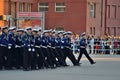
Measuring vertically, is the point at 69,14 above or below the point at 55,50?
above

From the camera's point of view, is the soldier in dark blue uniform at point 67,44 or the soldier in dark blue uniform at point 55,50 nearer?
the soldier in dark blue uniform at point 55,50

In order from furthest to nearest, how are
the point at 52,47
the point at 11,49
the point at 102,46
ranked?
1. the point at 102,46
2. the point at 52,47
3. the point at 11,49

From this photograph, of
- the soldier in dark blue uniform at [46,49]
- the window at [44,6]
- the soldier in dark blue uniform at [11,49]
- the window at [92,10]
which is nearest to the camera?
the soldier in dark blue uniform at [11,49]

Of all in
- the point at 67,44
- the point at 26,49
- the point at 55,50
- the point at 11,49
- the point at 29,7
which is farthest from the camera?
the point at 29,7

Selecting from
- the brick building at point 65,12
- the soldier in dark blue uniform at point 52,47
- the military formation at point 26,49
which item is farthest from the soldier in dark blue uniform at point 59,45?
the brick building at point 65,12

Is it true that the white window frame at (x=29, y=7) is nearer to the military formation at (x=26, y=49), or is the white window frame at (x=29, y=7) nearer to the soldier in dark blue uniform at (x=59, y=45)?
the soldier in dark blue uniform at (x=59, y=45)

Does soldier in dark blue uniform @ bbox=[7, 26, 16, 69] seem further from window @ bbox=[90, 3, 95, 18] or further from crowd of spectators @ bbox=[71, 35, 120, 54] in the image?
window @ bbox=[90, 3, 95, 18]

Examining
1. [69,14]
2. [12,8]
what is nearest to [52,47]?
[12,8]

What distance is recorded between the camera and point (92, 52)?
44781 mm

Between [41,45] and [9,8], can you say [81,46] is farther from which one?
[9,8]

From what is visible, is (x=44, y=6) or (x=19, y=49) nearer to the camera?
(x=19, y=49)

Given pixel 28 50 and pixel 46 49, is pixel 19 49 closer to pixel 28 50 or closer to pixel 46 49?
pixel 28 50

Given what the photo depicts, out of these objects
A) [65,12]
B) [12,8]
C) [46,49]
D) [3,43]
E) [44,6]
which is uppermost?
[44,6]

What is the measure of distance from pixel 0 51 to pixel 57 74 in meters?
3.52
